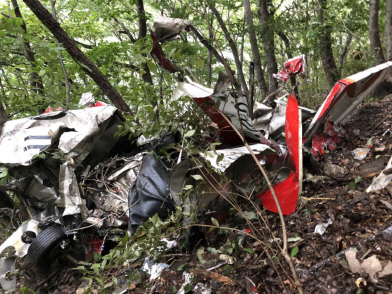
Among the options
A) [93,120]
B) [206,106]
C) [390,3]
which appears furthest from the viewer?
[390,3]

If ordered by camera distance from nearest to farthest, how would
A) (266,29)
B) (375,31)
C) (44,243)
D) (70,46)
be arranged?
(44,243) → (70,46) → (375,31) → (266,29)

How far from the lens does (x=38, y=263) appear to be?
8.90 feet

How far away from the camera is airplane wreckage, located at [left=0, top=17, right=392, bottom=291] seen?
2.36 m

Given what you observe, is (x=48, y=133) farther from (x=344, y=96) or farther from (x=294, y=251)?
(x=344, y=96)

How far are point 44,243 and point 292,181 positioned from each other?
7.97 ft

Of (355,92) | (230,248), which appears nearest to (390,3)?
(355,92)

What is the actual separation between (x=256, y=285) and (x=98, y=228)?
1.72 metres

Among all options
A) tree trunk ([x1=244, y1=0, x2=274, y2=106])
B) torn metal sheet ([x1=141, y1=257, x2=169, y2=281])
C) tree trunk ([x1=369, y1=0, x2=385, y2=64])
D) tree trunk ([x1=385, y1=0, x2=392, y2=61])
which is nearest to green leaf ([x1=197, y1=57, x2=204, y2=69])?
torn metal sheet ([x1=141, y1=257, x2=169, y2=281])

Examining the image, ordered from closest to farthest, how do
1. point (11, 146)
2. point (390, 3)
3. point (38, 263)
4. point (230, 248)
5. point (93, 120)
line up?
point (230, 248) → point (38, 263) → point (11, 146) → point (93, 120) → point (390, 3)

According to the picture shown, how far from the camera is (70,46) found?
12.7ft

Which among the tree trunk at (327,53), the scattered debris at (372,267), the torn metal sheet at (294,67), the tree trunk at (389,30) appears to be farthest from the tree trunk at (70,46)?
the tree trunk at (327,53)

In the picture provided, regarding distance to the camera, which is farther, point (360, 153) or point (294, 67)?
point (294, 67)

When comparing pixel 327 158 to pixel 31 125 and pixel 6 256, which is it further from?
pixel 6 256

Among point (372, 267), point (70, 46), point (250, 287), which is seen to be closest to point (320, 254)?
point (372, 267)
